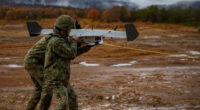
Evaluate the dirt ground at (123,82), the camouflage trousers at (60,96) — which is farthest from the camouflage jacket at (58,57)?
the dirt ground at (123,82)

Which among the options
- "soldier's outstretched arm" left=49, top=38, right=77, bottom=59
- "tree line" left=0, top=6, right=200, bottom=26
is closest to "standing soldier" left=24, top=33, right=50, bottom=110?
"soldier's outstretched arm" left=49, top=38, right=77, bottom=59

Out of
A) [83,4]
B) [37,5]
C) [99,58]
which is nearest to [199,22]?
[99,58]

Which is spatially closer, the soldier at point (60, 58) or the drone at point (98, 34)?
the soldier at point (60, 58)

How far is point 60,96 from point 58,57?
53 cm

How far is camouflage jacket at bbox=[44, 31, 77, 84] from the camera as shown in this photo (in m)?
2.77

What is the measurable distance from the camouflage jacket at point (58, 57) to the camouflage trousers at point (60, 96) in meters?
0.10

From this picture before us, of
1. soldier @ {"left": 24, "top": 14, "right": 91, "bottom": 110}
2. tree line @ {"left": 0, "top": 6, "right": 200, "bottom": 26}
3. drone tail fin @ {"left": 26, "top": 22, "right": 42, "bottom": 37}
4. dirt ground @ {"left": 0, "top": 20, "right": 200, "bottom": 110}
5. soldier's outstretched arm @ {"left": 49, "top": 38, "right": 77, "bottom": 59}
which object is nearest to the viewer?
soldier's outstretched arm @ {"left": 49, "top": 38, "right": 77, "bottom": 59}

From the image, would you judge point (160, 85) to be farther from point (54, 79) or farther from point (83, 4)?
point (83, 4)

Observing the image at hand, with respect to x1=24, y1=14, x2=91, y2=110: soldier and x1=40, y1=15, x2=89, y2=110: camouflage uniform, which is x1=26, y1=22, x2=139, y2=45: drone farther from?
x1=40, y1=15, x2=89, y2=110: camouflage uniform

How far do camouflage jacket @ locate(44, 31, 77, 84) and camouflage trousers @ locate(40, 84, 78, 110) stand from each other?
4.0 inches

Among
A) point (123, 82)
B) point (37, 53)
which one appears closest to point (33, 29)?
point (37, 53)

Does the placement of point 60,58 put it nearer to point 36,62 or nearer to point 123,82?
point 36,62

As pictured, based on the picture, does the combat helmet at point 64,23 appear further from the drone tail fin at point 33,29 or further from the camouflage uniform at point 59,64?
the drone tail fin at point 33,29

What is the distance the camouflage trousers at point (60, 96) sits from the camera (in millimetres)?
2848
